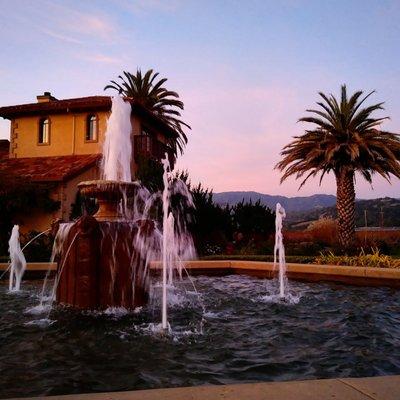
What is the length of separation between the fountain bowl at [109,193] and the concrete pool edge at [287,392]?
203 inches

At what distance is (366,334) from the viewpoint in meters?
6.16

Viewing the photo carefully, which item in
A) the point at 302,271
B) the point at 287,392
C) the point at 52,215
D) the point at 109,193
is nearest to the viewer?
the point at 287,392

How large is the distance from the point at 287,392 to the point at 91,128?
22.9m

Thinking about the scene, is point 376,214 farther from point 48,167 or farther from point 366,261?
point 366,261

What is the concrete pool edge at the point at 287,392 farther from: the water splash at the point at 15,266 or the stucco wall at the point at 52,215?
the stucco wall at the point at 52,215

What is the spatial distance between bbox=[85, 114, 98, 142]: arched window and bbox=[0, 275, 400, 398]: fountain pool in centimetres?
1632

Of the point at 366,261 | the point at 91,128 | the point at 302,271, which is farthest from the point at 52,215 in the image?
the point at 366,261

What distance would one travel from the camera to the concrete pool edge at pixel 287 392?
9.93 feet

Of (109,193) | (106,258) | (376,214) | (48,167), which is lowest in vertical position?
(106,258)

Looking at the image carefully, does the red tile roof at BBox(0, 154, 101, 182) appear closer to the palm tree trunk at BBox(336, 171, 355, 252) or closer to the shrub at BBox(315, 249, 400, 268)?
the palm tree trunk at BBox(336, 171, 355, 252)

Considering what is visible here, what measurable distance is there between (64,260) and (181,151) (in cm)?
2763

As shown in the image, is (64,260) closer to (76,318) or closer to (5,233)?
(76,318)

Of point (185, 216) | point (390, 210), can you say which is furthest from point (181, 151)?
point (390, 210)

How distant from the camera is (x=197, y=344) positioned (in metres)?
5.52
